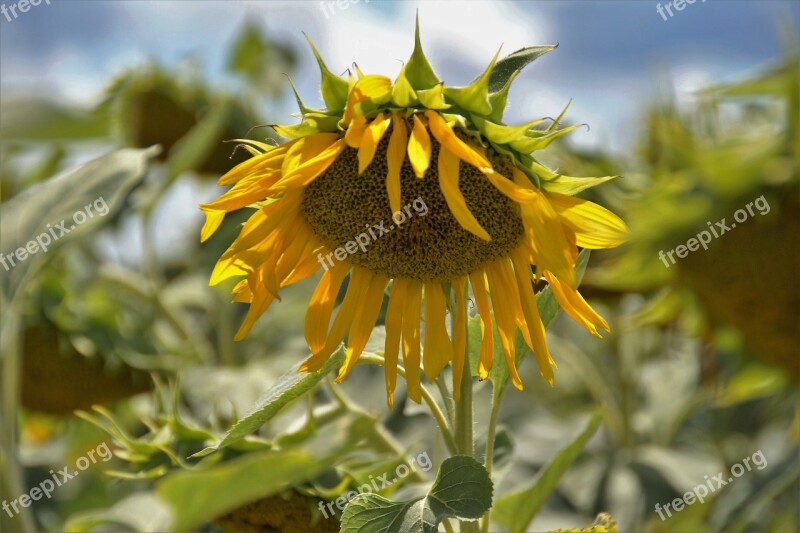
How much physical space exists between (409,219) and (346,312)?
0.13 metres

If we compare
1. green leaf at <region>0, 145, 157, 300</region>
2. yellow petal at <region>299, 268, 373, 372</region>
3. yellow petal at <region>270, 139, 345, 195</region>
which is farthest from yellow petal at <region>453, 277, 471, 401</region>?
green leaf at <region>0, 145, 157, 300</region>

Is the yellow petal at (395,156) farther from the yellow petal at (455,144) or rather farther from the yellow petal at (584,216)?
the yellow petal at (584,216)

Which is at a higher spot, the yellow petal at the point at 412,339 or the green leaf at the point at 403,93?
the green leaf at the point at 403,93

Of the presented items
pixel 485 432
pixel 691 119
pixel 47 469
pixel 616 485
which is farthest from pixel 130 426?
pixel 691 119

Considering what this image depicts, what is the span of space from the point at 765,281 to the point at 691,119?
370mm

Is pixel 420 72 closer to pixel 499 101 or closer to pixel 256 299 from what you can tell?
pixel 499 101

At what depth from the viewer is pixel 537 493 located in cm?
104

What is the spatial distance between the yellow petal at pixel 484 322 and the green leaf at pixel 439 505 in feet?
0.39

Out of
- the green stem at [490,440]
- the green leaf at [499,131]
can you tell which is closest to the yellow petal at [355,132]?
the green leaf at [499,131]

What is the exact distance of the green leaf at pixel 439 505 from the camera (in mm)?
843

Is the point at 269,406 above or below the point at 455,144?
below

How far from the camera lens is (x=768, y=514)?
2080 mm

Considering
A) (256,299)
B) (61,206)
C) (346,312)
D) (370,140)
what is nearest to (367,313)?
(346,312)

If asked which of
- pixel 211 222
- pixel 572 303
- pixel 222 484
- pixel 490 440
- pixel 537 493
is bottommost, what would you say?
pixel 537 493
